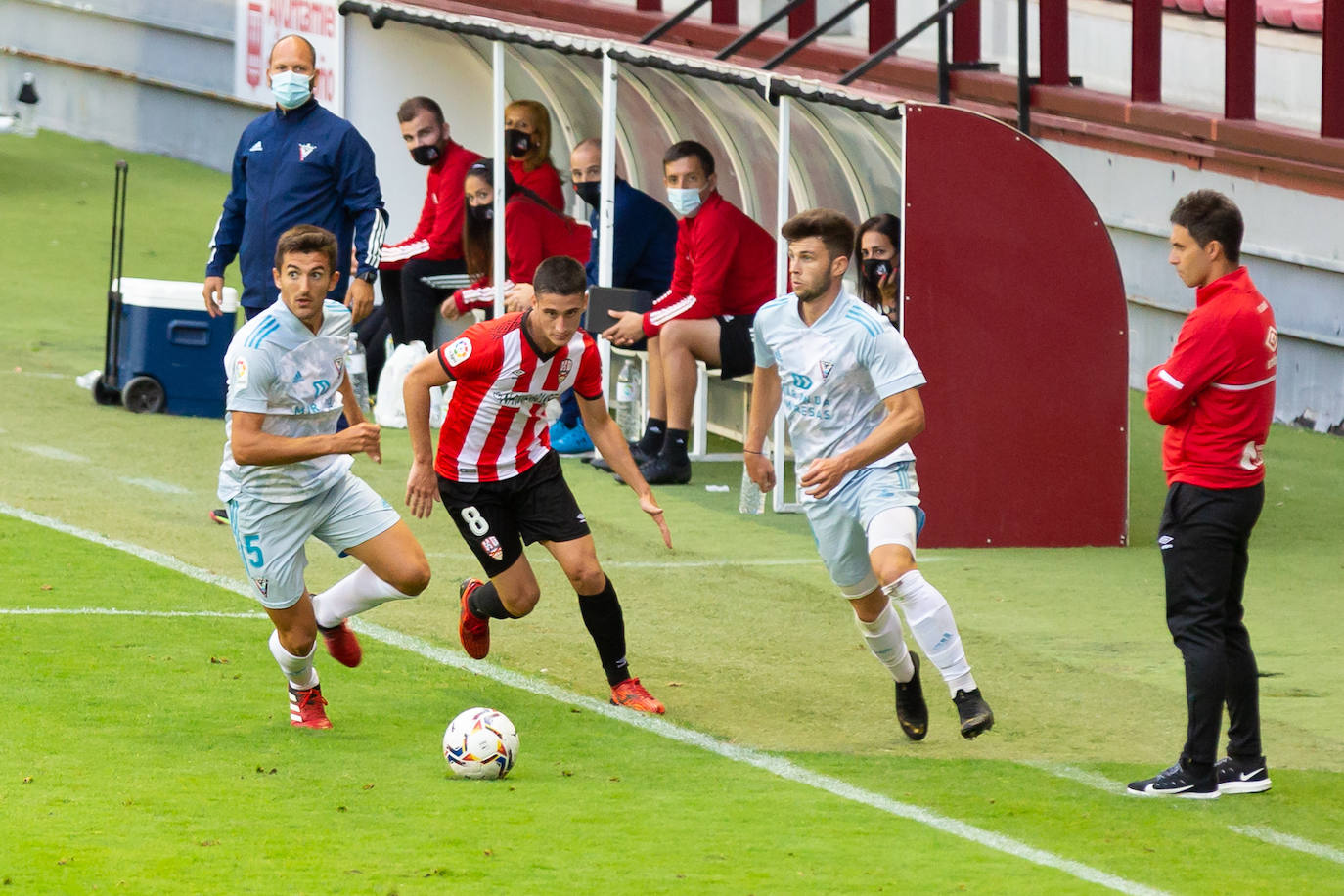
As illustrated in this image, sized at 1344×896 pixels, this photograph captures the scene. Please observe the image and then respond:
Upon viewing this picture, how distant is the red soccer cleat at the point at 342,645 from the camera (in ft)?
23.9

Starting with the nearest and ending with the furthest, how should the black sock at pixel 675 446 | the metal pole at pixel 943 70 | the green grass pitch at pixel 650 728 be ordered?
the green grass pitch at pixel 650 728 → the black sock at pixel 675 446 → the metal pole at pixel 943 70

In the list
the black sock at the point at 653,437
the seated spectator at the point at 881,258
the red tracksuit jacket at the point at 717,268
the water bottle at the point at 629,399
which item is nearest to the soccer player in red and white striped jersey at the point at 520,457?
the seated spectator at the point at 881,258

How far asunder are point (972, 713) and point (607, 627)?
1.42 m

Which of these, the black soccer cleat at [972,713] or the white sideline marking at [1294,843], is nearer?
the white sideline marking at [1294,843]

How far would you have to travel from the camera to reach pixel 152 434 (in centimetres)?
1267

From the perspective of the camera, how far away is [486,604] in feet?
25.1

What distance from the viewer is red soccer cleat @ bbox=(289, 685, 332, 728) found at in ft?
22.9

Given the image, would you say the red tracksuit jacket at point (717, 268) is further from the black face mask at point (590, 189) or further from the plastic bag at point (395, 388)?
the plastic bag at point (395, 388)

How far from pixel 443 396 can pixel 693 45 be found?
834 centimetres

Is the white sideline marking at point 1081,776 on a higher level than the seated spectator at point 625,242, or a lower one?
lower

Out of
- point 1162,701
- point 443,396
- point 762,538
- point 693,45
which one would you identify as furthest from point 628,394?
point 693,45

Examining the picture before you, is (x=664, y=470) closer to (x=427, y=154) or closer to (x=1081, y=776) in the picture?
(x=427, y=154)

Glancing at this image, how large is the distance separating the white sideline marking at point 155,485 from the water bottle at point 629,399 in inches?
115

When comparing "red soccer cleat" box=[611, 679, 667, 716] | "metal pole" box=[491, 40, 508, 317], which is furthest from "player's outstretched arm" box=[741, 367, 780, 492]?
"metal pole" box=[491, 40, 508, 317]
